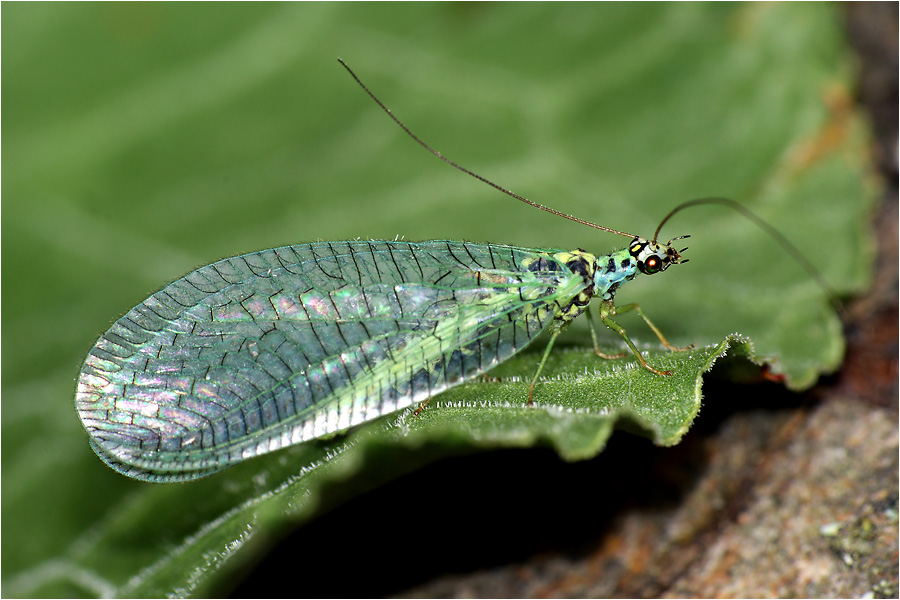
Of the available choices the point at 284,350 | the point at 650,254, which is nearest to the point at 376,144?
the point at 650,254

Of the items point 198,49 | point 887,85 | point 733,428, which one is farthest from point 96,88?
point 887,85

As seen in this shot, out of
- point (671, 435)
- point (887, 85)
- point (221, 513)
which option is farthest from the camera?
point (887, 85)

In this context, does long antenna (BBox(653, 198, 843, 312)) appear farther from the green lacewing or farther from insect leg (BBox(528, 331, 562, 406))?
the green lacewing

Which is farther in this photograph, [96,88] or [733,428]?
[96,88]

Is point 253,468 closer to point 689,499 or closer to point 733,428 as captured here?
point 689,499

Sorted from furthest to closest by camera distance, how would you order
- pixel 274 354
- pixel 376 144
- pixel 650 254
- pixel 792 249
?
pixel 376 144
pixel 792 249
pixel 650 254
pixel 274 354

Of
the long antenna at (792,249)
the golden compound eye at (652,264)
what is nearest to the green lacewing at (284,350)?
the golden compound eye at (652,264)

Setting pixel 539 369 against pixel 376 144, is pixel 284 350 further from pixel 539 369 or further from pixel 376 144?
pixel 376 144
